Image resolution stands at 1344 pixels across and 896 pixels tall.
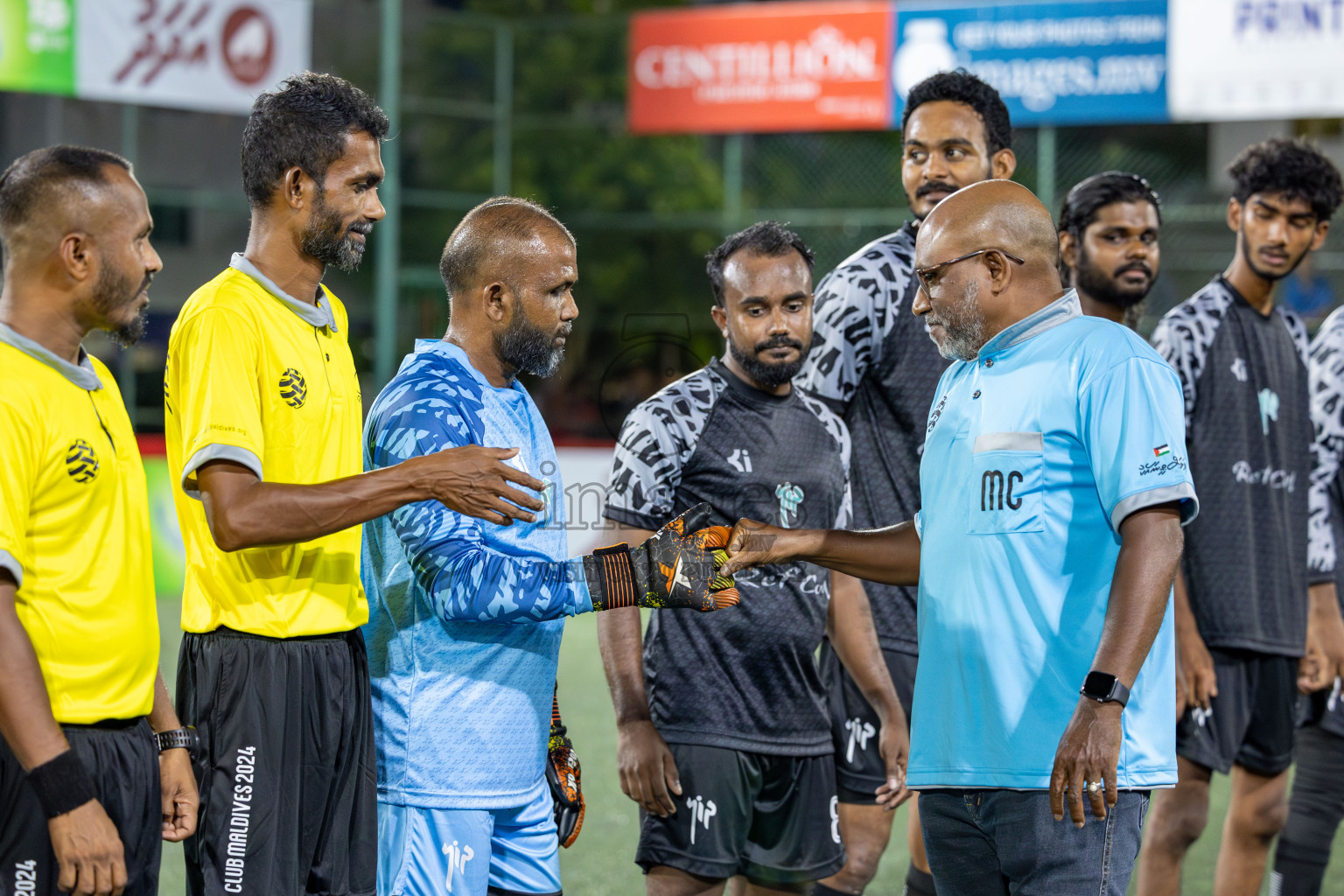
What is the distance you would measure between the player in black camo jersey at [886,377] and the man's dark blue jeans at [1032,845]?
1.27m

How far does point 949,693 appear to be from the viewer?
3.08m

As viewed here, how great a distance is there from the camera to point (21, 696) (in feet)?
8.21

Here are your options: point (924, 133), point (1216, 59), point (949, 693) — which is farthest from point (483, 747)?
point (1216, 59)

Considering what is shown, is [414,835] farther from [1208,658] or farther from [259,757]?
[1208,658]

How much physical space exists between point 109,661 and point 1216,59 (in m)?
14.0

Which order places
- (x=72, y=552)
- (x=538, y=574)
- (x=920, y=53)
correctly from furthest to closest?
(x=920, y=53) → (x=538, y=574) → (x=72, y=552)

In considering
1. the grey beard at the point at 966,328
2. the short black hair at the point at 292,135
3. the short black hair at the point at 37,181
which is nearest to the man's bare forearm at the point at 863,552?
the grey beard at the point at 966,328

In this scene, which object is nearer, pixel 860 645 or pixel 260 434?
pixel 260 434

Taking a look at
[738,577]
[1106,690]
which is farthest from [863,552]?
[1106,690]

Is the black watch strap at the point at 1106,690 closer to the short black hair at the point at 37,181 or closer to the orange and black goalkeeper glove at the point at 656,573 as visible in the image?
the orange and black goalkeeper glove at the point at 656,573

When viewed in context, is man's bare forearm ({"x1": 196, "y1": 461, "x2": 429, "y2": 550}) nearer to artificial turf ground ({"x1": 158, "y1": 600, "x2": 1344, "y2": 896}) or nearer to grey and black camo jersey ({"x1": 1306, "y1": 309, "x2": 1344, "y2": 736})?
artificial turf ground ({"x1": 158, "y1": 600, "x2": 1344, "y2": 896})

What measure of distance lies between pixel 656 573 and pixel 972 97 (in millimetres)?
2240

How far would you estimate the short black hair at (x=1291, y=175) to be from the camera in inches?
198

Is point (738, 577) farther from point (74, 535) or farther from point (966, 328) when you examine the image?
point (74, 535)
